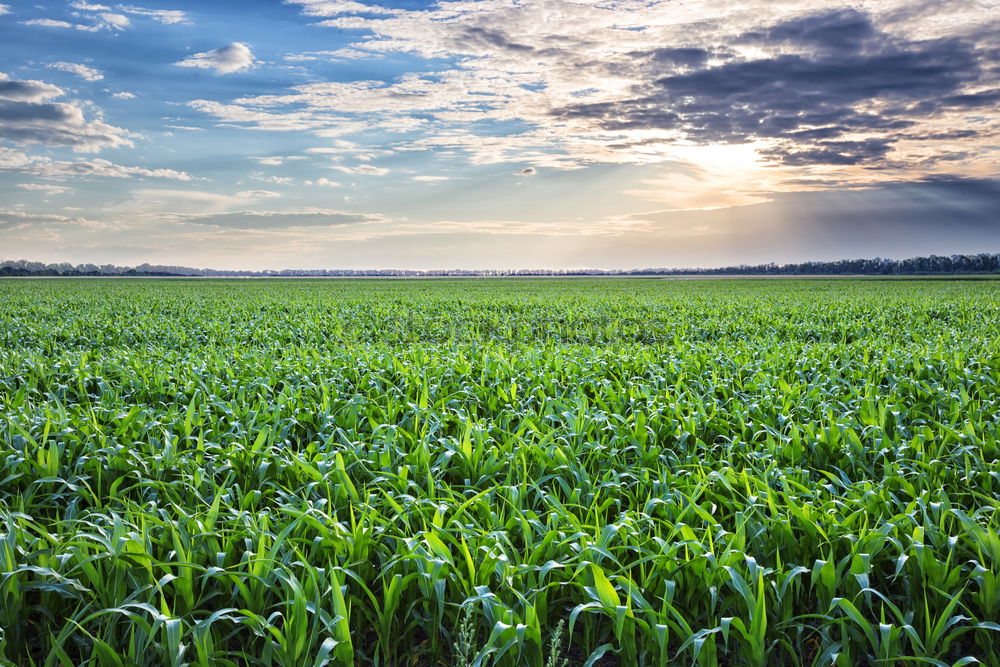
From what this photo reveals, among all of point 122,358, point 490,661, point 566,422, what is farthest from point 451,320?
point 490,661

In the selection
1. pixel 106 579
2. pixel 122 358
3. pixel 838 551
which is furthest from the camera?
pixel 122 358

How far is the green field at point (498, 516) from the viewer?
3373mm

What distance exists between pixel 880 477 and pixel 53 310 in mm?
29420

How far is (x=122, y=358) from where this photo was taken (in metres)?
11.2

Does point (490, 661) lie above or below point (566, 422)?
below

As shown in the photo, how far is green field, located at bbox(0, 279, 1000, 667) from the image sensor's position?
337 centimetres

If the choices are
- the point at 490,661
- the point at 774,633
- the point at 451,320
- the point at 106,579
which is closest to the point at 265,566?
the point at 106,579

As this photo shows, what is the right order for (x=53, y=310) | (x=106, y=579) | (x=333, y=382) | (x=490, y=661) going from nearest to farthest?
(x=490, y=661)
(x=106, y=579)
(x=333, y=382)
(x=53, y=310)

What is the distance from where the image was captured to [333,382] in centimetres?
892

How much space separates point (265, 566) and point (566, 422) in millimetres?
4064

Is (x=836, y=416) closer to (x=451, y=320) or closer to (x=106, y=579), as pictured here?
(x=106, y=579)

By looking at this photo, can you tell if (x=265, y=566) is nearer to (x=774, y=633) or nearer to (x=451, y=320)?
(x=774, y=633)

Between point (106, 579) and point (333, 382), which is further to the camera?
point (333, 382)

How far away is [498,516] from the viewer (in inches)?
Result: 179
